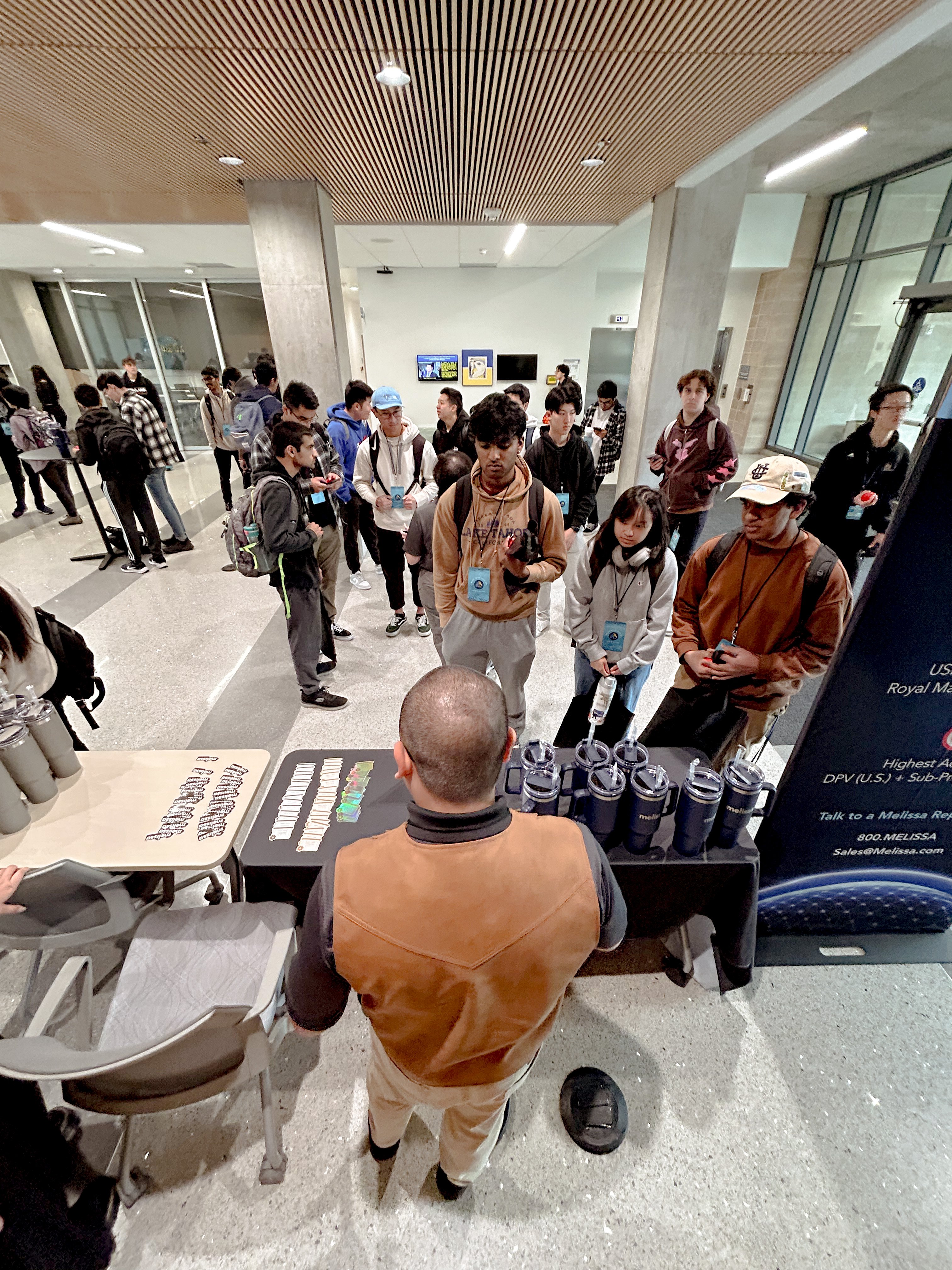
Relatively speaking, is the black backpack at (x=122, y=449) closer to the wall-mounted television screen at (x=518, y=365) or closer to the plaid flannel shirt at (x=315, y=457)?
the plaid flannel shirt at (x=315, y=457)

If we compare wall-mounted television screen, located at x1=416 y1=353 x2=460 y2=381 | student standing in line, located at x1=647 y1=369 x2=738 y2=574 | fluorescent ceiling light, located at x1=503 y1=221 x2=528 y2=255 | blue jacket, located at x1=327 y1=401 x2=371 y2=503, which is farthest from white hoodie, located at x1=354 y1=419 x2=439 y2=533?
wall-mounted television screen, located at x1=416 y1=353 x2=460 y2=381

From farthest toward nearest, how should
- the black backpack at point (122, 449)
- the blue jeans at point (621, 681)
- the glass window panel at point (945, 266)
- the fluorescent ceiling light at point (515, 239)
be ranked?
the fluorescent ceiling light at point (515, 239), the glass window panel at point (945, 266), the black backpack at point (122, 449), the blue jeans at point (621, 681)

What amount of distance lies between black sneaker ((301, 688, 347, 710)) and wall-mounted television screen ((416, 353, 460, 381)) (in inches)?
359

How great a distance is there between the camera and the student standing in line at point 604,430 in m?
5.79

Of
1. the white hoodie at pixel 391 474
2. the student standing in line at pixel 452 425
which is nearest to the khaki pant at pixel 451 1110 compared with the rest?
the white hoodie at pixel 391 474

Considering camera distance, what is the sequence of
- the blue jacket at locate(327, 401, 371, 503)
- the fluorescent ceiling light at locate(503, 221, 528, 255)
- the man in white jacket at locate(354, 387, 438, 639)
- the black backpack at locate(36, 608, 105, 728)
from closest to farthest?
the black backpack at locate(36, 608, 105, 728), the man in white jacket at locate(354, 387, 438, 639), the blue jacket at locate(327, 401, 371, 503), the fluorescent ceiling light at locate(503, 221, 528, 255)

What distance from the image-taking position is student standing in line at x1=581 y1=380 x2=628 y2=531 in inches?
228

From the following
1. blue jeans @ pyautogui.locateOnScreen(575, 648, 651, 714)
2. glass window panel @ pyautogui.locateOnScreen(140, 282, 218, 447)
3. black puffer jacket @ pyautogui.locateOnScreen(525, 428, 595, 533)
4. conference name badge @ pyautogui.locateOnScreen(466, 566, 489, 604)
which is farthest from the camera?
glass window panel @ pyautogui.locateOnScreen(140, 282, 218, 447)

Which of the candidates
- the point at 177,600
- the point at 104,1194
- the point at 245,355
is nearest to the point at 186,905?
the point at 104,1194

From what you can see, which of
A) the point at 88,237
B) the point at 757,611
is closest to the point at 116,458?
the point at 88,237

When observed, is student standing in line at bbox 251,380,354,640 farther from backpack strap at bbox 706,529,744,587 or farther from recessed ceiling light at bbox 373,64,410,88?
backpack strap at bbox 706,529,744,587

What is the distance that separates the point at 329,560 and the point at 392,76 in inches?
120

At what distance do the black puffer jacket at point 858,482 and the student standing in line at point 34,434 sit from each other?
7.79 m

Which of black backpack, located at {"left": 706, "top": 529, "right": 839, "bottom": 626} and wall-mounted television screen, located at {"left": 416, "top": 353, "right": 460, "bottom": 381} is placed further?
wall-mounted television screen, located at {"left": 416, "top": 353, "right": 460, "bottom": 381}
